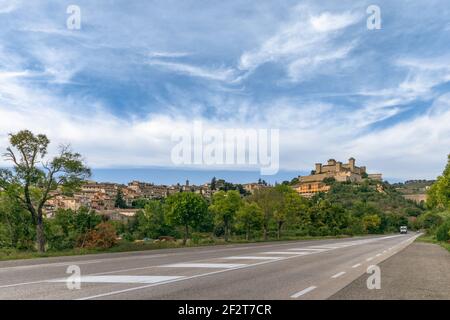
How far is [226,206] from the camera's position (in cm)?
4738

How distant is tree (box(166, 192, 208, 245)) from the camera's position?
136ft

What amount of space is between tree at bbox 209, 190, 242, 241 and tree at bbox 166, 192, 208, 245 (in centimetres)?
533

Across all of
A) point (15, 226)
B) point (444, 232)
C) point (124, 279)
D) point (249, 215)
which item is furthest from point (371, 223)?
point (124, 279)

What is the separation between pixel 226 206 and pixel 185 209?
23.4 ft

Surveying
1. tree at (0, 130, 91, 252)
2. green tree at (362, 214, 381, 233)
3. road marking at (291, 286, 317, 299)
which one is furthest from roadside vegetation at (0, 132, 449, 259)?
road marking at (291, 286, 317, 299)

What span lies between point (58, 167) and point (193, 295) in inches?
853

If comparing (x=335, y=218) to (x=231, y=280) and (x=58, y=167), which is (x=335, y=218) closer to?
(x=58, y=167)

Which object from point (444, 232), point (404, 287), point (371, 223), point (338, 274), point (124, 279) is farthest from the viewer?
point (371, 223)

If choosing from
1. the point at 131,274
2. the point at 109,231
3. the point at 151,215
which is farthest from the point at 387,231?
the point at 131,274

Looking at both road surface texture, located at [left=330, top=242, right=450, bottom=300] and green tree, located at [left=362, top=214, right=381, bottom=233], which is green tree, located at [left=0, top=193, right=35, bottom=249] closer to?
road surface texture, located at [left=330, top=242, right=450, bottom=300]

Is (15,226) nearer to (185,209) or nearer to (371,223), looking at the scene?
(185,209)

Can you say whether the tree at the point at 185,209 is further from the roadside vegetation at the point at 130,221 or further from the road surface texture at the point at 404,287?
the road surface texture at the point at 404,287

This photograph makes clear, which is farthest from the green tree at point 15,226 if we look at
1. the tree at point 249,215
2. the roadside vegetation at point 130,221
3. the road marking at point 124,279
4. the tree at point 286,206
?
the road marking at point 124,279
